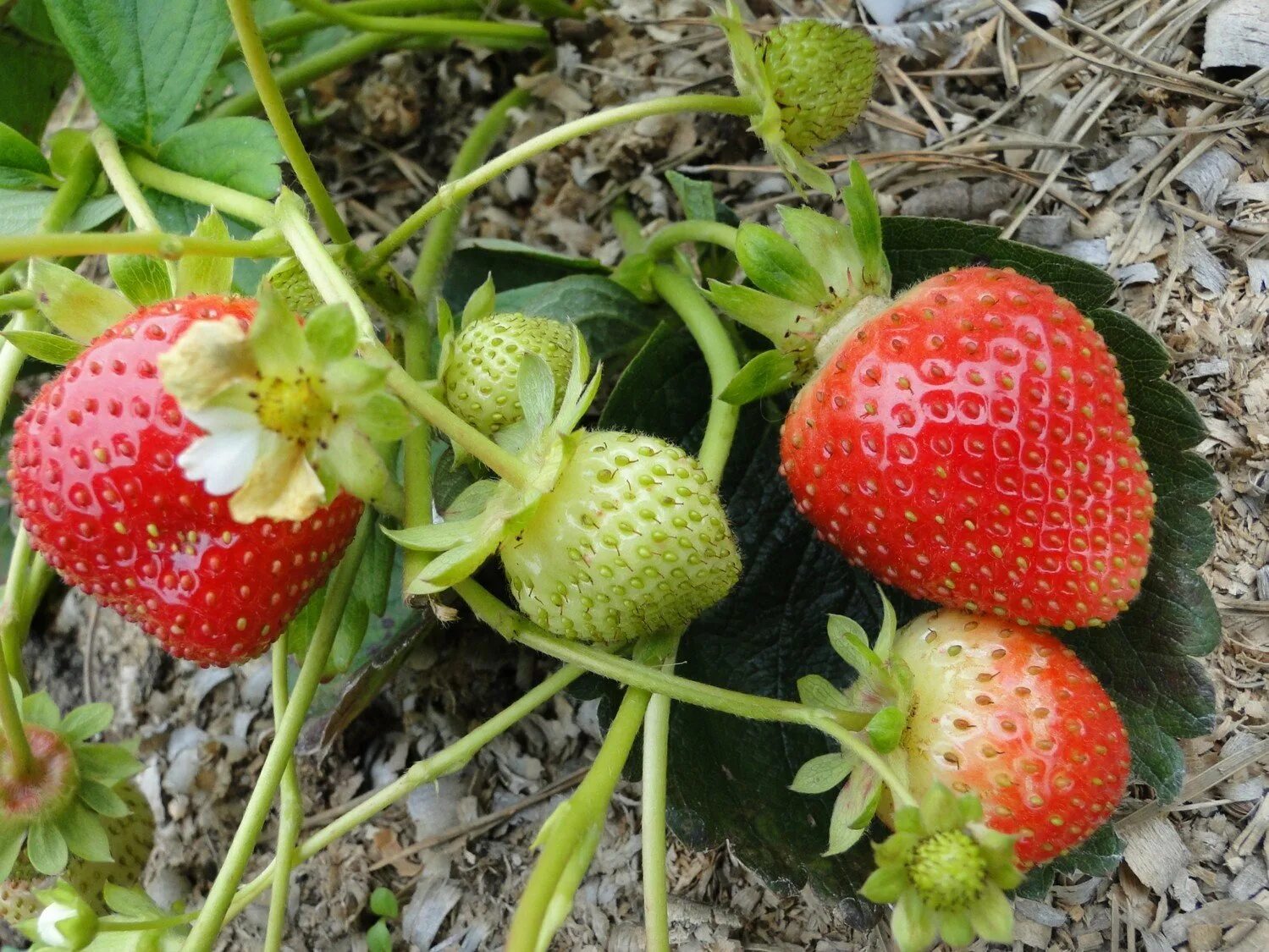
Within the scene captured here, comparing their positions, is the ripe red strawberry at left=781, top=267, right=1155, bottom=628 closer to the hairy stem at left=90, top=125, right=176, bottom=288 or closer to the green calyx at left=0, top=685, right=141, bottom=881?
the hairy stem at left=90, top=125, right=176, bottom=288

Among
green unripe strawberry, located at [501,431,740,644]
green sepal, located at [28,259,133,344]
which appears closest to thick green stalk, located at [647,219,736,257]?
green unripe strawberry, located at [501,431,740,644]

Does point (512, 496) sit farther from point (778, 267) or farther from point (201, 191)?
point (201, 191)

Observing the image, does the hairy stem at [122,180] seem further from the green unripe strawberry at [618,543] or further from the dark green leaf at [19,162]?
the green unripe strawberry at [618,543]

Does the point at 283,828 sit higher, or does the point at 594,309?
the point at 594,309

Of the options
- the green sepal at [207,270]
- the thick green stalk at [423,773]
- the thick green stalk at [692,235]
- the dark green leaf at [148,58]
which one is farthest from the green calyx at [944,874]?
the dark green leaf at [148,58]

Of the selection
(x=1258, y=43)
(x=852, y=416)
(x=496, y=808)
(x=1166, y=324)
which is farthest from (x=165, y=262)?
(x=1258, y=43)

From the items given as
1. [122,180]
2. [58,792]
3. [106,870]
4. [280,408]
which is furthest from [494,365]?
[106,870]

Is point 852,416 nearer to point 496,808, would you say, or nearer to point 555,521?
point 555,521
